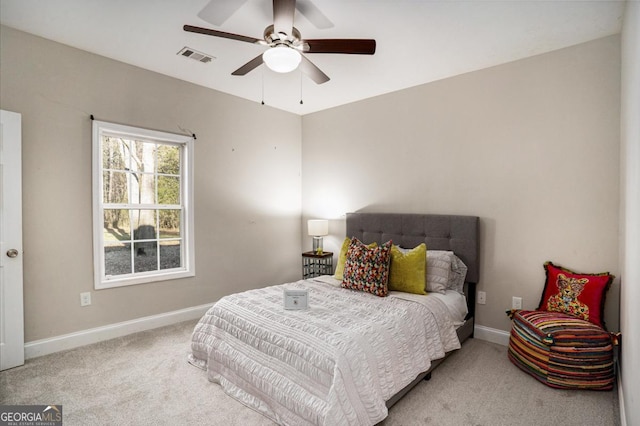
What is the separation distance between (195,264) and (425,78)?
3.28m

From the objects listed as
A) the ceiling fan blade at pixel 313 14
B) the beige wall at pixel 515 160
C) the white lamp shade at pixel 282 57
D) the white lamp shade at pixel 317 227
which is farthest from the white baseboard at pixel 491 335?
the ceiling fan blade at pixel 313 14

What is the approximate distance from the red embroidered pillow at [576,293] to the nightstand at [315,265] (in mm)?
2445

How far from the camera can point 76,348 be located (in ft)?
9.92

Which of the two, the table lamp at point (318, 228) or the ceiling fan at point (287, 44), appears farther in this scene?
the table lamp at point (318, 228)

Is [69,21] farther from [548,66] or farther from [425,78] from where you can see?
[548,66]

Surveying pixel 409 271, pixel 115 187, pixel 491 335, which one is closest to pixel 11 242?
pixel 115 187

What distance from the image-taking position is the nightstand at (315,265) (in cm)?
451

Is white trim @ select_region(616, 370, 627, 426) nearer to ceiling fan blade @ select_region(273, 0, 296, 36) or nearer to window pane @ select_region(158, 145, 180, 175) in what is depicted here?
ceiling fan blade @ select_region(273, 0, 296, 36)

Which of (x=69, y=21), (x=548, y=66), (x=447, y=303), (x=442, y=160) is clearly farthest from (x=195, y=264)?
(x=548, y=66)

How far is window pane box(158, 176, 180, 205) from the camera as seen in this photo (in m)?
3.71

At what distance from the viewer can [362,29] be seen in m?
2.58

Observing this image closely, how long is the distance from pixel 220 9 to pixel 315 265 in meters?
3.23

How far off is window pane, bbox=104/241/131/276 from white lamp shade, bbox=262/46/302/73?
2.49 m

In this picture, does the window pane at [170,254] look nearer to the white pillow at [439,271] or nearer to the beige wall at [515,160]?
the beige wall at [515,160]
